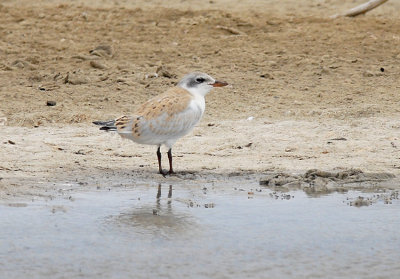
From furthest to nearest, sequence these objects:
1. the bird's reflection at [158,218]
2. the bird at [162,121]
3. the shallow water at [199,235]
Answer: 1. the bird at [162,121]
2. the bird's reflection at [158,218]
3. the shallow water at [199,235]

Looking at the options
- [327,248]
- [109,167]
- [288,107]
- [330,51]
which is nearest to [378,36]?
[330,51]

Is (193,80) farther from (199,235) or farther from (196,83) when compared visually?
(199,235)

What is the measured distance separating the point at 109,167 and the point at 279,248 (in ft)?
8.56

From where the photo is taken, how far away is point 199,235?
6211 millimetres

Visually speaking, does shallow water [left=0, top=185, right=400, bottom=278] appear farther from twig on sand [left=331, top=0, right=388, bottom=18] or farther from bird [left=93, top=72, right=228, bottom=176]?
twig on sand [left=331, top=0, right=388, bottom=18]

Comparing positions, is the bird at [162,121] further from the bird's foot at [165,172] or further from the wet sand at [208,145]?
the wet sand at [208,145]

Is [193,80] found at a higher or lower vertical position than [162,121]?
higher

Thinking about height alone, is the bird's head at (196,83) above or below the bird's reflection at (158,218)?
above

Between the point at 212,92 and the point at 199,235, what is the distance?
183 inches

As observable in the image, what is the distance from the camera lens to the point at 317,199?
725cm

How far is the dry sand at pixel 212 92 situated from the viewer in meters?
8.35

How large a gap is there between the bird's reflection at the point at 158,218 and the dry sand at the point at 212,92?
833mm

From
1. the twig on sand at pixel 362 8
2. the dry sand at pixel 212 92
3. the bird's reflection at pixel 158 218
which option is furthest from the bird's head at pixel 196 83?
the twig on sand at pixel 362 8

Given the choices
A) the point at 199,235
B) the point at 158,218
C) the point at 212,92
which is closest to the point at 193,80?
the point at 158,218
